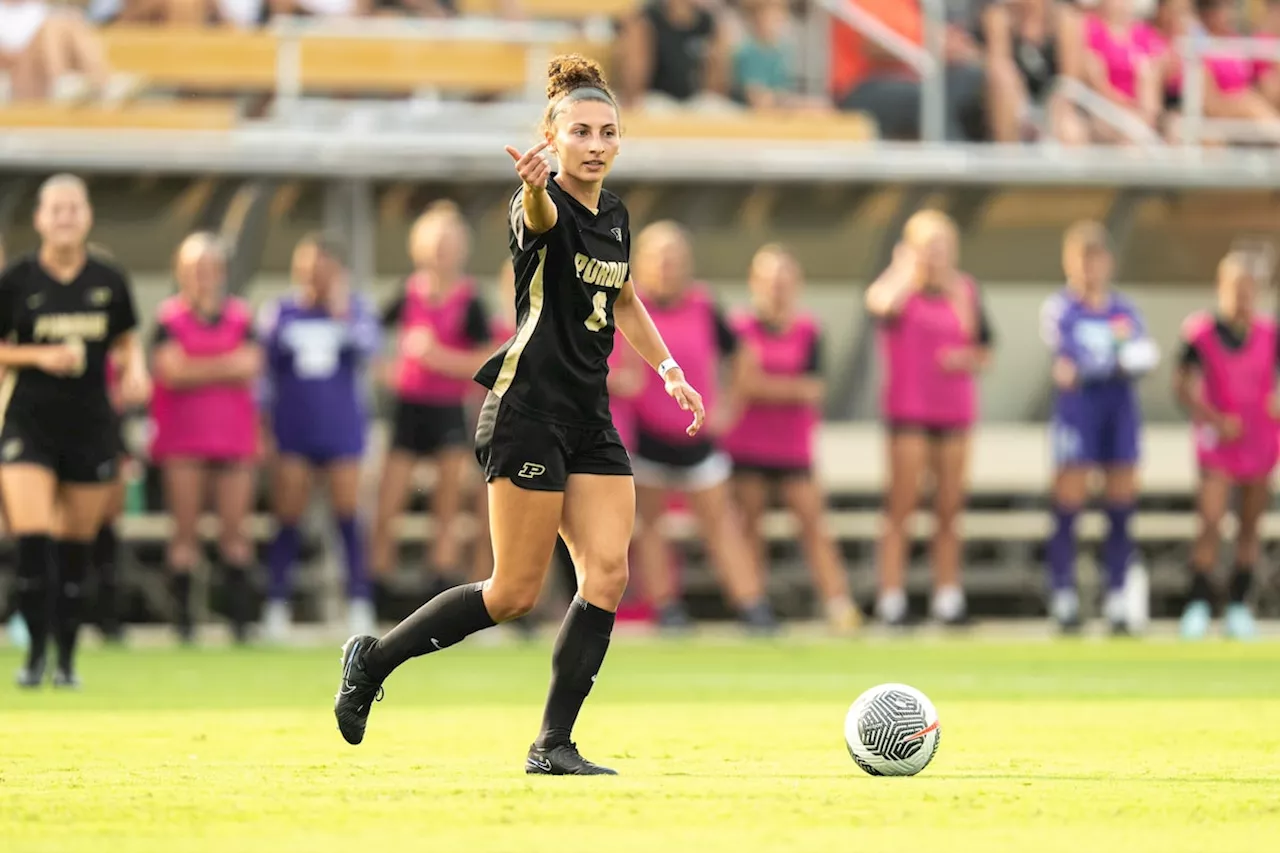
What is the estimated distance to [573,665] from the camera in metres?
7.10

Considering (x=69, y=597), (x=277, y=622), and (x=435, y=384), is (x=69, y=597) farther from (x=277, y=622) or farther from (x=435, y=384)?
(x=435, y=384)

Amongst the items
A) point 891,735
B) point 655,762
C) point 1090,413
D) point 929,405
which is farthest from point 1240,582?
point 891,735

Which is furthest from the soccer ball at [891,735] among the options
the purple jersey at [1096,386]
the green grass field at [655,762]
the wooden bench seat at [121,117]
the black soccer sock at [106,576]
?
the wooden bench seat at [121,117]

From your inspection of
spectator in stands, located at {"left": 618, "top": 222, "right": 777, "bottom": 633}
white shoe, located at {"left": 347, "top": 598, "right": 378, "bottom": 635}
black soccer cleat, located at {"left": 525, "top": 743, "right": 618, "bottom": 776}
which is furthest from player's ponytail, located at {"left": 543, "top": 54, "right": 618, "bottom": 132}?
white shoe, located at {"left": 347, "top": 598, "right": 378, "bottom": 635}

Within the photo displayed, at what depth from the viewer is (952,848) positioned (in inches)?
217

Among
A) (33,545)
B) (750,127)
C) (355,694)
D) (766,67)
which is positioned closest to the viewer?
(355,694)

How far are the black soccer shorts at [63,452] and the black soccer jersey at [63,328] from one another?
4 cm

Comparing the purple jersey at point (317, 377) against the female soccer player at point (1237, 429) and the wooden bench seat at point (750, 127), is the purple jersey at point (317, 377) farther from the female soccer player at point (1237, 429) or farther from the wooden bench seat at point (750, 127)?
the female soccer player at point (1237, 429)

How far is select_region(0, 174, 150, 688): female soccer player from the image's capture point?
11.0 meters

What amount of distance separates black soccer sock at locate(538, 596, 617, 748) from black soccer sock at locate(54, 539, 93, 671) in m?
4.76

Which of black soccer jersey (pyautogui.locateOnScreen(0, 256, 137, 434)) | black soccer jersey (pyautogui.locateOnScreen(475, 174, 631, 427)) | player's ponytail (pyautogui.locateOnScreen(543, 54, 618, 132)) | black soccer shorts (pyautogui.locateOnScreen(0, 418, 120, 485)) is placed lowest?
black soccer shorts (pyautogui.locateOnScreen(0, 418, 120, 485))

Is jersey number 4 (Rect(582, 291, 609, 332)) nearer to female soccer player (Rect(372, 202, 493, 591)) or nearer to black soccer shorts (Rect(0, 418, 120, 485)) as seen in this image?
black soccer shorts (Rect(0, 418, 120, 485))

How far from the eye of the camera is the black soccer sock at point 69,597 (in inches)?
442

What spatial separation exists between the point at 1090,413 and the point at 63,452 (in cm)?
757
